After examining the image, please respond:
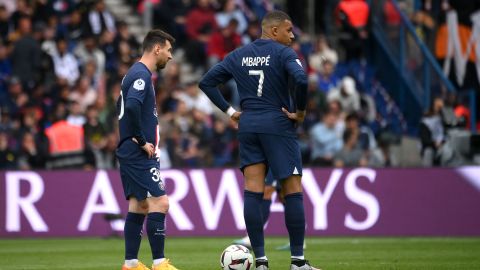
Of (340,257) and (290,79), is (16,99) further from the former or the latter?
(290,79)

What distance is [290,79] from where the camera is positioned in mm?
10789

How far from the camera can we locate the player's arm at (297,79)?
10.4 m

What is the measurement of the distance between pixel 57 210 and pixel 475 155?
740cm


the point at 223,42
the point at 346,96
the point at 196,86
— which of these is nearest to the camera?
the point at 346,96

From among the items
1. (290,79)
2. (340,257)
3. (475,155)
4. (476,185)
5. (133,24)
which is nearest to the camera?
(290,79)

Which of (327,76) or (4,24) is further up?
(4,24)

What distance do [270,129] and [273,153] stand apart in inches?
9.2

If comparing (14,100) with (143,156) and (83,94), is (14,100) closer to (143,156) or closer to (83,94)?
(83,94)

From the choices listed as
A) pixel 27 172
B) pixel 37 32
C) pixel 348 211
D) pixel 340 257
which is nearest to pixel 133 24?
pixel 37 32

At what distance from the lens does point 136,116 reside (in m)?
10.6

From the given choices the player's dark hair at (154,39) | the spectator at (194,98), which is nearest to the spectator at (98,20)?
the spectator at (194,98)

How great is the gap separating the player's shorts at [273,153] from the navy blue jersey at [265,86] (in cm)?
7

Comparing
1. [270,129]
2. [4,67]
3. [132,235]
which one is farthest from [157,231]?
[4,67]

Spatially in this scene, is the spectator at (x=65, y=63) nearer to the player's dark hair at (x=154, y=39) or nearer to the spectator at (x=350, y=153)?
the spectator at (x=350, y=153)
